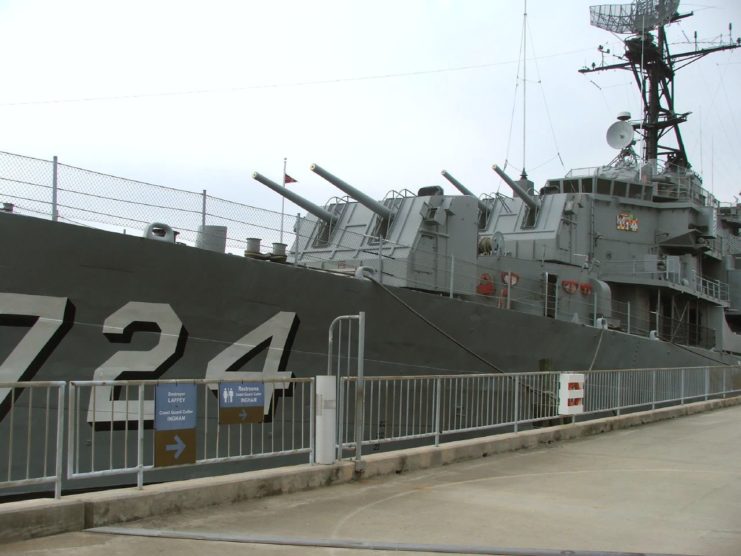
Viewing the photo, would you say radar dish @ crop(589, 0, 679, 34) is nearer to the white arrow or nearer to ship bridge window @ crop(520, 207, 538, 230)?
ship bridge window @ crop(520, 207, 538, 230)

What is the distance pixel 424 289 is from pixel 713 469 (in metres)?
4.93

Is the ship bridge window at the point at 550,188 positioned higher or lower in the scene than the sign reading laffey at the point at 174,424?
higher

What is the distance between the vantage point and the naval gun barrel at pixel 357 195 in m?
11.9

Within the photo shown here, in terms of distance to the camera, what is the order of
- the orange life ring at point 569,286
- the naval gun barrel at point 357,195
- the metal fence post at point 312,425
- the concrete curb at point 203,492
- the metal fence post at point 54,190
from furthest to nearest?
1. the orange life ring at point 569,286
2. the naval gun barrel at point 357,195
3. the metal fence post at point 54,190
4. the metal fence post at point 312,425
5. the concrete curb at point 203,492

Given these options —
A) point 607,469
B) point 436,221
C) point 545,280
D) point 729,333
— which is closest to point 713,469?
point 607,469

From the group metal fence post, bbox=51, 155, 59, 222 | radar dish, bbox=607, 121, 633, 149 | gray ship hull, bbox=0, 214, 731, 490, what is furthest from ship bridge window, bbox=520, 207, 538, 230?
metal fence post, bbox=51, 155, 59, 222

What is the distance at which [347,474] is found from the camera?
270 inches

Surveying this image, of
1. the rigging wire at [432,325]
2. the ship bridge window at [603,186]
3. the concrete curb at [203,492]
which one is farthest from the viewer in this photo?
the ship bridge window at [603,186]

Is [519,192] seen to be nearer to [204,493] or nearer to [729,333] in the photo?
[729,333]

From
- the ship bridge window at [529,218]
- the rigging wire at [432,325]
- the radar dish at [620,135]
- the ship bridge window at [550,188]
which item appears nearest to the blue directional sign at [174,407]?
the rigging wire at [432,325]

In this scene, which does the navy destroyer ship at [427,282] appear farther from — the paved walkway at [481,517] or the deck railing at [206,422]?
the paved walkway at [481,517]

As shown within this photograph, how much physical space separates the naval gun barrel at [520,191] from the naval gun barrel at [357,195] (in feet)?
14.7

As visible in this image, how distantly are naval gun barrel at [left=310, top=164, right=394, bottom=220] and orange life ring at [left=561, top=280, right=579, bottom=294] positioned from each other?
4322 millimetres

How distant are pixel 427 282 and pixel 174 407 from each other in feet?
21.8
